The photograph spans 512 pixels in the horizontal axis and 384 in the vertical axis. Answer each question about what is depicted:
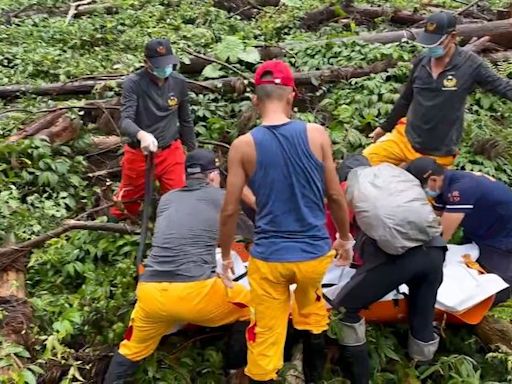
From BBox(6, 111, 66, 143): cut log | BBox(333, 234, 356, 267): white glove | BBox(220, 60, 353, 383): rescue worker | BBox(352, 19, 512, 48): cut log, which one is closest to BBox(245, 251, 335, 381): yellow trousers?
BBox(220, 60, 353, 383): rescue worker

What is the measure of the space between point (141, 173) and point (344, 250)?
2673 millimetres

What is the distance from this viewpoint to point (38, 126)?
7.77 metres

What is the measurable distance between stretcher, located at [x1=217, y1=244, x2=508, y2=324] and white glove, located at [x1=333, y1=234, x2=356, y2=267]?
15.9 inches

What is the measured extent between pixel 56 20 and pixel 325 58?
606cm

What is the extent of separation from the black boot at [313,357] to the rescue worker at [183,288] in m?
0.43

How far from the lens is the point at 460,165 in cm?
744

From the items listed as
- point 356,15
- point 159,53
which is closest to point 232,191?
point 159,53

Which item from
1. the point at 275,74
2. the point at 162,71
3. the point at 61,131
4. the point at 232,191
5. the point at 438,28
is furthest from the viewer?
the point at 61,131

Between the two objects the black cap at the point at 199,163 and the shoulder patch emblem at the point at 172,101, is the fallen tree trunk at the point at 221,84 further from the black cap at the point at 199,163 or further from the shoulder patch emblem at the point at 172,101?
the black cap at the point at 199,163

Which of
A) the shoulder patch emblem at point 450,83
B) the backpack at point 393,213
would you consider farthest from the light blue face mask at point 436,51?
the backpack at point 393,213

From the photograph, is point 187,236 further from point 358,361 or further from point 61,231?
point 61,231

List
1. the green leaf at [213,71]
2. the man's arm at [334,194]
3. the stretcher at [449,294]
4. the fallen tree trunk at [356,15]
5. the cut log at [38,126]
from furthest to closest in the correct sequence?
the fallen tree trunk at [356,15] < the green leaf at [213,71] < the cut log at [38,126] < the stretcher at [449,294] < the man's arm at [334,194]

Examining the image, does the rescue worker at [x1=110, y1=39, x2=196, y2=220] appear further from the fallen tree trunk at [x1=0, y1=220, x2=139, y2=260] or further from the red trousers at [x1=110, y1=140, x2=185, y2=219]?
the fallen tree trunk at [x1=0, y1=220, x2=139, y2=260]

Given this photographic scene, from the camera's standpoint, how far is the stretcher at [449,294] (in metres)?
4.80
